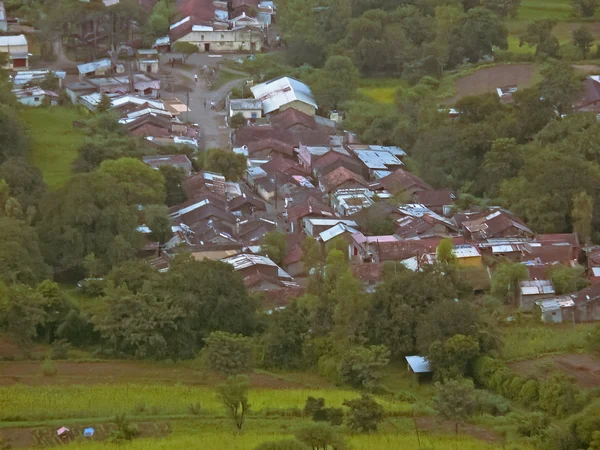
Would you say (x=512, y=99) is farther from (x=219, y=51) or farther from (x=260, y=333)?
(x=260, y=333)

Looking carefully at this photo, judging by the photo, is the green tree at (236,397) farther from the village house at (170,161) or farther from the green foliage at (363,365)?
the village house at (170,161)

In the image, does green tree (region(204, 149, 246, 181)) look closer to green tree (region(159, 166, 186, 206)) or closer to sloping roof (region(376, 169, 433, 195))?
green tree (region(159, 166, 186, 206))

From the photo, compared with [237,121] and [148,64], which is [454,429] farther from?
[148,64]

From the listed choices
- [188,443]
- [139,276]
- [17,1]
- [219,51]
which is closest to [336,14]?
[219,51]

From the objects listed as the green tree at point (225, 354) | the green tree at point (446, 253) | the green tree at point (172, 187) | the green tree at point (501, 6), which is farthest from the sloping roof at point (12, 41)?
the green tree at point (225, 354)

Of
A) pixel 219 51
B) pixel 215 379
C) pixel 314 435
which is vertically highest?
pixel 314 435

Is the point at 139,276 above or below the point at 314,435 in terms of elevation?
below
